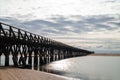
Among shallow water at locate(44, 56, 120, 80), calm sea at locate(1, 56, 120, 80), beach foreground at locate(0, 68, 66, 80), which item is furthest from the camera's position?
shallow water at locate(44, 56, 120, 80)

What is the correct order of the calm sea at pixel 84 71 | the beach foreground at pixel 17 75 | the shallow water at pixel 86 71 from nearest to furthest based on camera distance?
the beach foreground at pixel 17 75
the calm sea at pixel 84 71
the shallow water at pixel 86 71


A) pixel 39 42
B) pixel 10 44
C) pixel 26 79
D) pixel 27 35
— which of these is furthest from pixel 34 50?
pixel 26 79

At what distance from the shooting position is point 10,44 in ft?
91.9

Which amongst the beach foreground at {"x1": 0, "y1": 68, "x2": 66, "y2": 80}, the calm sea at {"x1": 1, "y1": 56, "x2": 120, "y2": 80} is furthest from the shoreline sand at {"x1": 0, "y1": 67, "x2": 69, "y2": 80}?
the calm sea at {"x1": 1, "y1": 56, "x2": 120, "y2": 80}

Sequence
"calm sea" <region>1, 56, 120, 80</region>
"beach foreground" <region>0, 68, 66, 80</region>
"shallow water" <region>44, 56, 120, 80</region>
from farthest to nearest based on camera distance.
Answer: "shallow water" <region>44, 56, 120, 80</region> → "calm sea" <region>1, 56, 120, 80</region> → "beach foreground" <region>0, 68, 66, 80</region>

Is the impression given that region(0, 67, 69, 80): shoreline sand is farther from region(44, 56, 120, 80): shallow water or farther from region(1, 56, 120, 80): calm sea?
region(44, 56, 120, 80): shallow water

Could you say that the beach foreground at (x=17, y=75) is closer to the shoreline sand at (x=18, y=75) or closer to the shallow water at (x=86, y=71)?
the shoreline sand at (x=18, y=75)

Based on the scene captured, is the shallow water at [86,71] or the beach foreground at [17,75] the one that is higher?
the beach foreground at [17,75]

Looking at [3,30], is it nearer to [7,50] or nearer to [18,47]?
[7,50]

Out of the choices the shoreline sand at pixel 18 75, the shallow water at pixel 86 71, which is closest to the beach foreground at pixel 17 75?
the shoreline sand at pixel 18 75

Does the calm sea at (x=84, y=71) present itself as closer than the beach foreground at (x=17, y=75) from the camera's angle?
No

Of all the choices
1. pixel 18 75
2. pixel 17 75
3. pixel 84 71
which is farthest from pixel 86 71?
pixel 17 75

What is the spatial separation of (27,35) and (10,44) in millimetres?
5361

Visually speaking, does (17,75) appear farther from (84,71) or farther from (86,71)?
(86,71)
